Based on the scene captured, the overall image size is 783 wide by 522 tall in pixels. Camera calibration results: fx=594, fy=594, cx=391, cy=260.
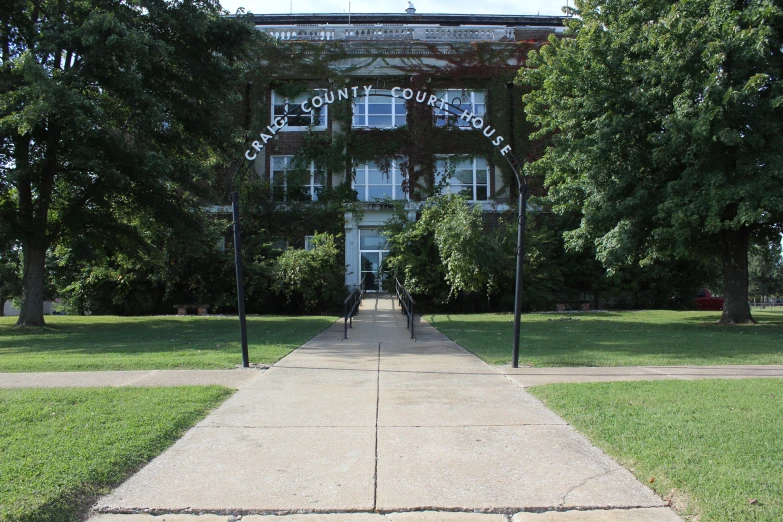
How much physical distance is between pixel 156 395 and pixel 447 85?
Result: 27.6m

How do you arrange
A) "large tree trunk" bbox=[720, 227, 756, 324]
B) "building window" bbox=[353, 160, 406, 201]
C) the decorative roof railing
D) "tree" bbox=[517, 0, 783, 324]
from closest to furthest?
"tree" bbox=[517, 0, 783, 324], "large tree trunk" bbox=[720, 227, 756, 324], "building window" bbox=[353, 160, 406, 201], the decorative roof railing

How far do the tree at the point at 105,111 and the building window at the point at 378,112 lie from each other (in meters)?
11.7

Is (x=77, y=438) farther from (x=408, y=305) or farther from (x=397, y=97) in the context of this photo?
(x=397, y=97)

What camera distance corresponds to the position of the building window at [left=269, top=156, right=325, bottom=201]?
101 ft

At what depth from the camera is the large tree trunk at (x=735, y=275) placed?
56.5ft

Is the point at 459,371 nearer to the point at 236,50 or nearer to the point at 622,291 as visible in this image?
the point at 236,50

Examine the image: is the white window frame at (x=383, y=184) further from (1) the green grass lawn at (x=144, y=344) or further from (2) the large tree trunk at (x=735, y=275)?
(2) the large tree trunk at (x=735, y=275)

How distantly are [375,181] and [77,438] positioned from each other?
27.1 metres

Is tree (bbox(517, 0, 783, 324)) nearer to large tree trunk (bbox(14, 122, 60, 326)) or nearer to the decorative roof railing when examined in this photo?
the decorative roof railing

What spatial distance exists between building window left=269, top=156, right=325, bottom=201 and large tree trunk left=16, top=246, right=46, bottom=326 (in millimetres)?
13356

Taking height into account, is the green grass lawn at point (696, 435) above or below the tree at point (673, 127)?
below

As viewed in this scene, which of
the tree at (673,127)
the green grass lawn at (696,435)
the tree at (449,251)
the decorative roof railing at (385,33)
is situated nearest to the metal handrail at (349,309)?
the tree at (449,251)

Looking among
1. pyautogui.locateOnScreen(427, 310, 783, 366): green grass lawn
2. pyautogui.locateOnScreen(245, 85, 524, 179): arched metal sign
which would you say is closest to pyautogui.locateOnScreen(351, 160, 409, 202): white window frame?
pyautogui.locateOnScreen(245, 85, 524, 179): arched metal sign

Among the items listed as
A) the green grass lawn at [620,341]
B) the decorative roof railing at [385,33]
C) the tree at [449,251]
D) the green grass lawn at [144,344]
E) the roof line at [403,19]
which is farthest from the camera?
the roof line at [403,19]
